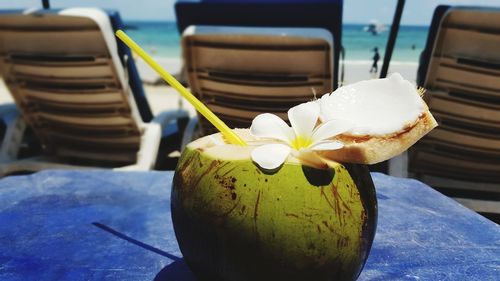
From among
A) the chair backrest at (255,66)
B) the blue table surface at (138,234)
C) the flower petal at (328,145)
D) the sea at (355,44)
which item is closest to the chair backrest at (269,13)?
the chair backrest at (255,66)

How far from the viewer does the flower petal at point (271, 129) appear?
2.32 feet

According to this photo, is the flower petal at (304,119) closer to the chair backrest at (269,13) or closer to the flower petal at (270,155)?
the flower petal at (270,155)

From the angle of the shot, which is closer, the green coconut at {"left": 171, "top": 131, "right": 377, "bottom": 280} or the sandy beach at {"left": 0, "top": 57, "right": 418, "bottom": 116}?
the green coconut at {"left": 171, "top": 131, "right": 377, "bottom": 280}

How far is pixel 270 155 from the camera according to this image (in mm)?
658

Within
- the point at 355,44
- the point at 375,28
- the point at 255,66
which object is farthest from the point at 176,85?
the point at 375,28

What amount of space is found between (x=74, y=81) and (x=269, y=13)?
1345 mm

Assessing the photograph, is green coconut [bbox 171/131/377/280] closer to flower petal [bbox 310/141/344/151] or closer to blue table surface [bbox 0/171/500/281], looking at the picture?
flower petal [bbox 310/141/344/151]

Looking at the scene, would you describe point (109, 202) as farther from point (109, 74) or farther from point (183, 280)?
point (109, 74)

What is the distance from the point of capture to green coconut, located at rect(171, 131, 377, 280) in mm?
648

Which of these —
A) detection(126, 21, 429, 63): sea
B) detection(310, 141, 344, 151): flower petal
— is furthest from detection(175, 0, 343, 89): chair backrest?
detection(126, 21, 429, 63): sea

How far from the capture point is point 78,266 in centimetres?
96

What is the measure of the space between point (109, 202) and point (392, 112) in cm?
98

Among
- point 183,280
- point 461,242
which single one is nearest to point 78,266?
point 183,280

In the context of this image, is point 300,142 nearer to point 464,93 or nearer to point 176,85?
point 176,85
